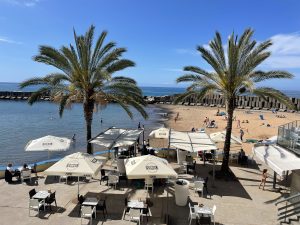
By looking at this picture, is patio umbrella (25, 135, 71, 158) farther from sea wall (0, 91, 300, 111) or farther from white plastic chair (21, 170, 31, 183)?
sea wall (0, 91, 300, 111)

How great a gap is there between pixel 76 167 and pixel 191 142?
596 cm

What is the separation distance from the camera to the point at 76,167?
404 inches

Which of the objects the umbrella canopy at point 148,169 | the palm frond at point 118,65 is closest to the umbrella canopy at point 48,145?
the palm frond at point 118,65

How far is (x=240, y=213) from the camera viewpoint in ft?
33.8

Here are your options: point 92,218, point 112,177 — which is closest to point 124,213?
point 92,218

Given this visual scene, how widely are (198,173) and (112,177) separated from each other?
5291mm

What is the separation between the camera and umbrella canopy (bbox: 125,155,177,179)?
10180mm

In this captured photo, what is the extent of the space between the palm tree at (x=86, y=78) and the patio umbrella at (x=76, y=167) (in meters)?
4.45

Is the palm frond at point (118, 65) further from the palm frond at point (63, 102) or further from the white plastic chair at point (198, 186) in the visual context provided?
the white plastic chair at point (198, 186)

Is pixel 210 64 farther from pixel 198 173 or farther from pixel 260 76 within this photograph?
pixel 198 173

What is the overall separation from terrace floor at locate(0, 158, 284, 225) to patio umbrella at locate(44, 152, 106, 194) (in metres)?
1.45

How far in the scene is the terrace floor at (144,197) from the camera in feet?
31.3

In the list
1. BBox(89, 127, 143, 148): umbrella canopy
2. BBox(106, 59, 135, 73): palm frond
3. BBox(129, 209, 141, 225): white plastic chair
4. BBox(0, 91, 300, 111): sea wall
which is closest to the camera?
BBox(129, 209, 141, 225): white plastic chair

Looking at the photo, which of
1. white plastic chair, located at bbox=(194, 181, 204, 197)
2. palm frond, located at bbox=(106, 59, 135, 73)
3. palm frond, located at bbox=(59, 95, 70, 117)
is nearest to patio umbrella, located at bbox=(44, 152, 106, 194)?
white plastic chair, located at bbox=(194, 181, 204, 197)
